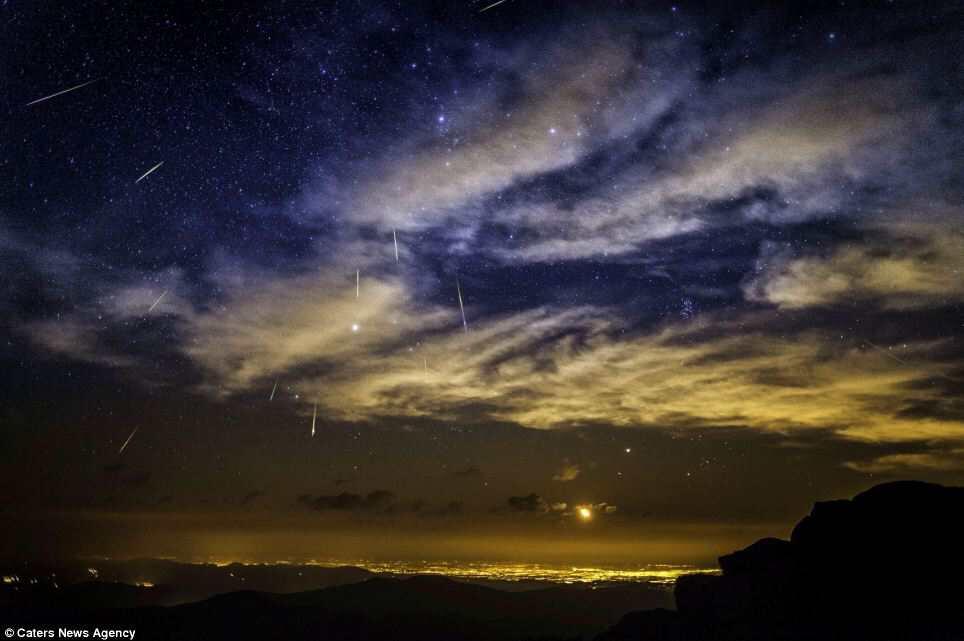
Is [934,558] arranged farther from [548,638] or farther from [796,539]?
[548,638]

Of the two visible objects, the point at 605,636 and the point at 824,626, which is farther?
the point at 605,636

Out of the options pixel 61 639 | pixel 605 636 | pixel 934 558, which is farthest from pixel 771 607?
pixel 61 639

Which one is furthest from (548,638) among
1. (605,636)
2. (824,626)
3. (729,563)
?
(824,626)

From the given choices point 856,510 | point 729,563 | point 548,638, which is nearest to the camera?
point 856,510

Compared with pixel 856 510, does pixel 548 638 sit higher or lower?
lower

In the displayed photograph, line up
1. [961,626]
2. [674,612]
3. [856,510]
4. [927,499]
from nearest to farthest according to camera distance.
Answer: [961,626]
[927,499]
[856,510]
[674,612]

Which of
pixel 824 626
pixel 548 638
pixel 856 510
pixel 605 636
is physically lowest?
pixel 548 638
